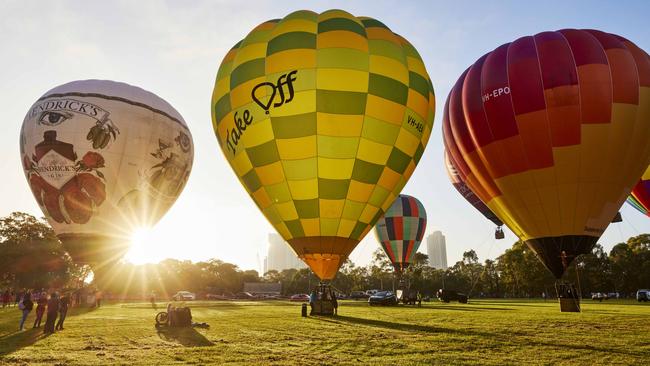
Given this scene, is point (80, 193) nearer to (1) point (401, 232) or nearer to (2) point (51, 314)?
(2) point (51, 314)

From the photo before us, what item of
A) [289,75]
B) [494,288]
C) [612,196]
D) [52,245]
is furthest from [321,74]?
[494,288]

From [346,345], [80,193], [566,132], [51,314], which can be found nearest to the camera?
[346,345]

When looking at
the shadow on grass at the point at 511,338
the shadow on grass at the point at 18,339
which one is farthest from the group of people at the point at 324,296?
→ the shadow on grass at the point at 18,339

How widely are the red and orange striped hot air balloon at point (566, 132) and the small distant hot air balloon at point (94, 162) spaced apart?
56.6ft

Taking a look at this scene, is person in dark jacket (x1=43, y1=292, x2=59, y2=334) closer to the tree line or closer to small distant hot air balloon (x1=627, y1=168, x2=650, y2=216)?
the tree line

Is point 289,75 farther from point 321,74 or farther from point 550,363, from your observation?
point 550,363

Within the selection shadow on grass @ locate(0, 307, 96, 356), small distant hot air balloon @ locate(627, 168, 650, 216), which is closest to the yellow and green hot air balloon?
shadow on grass @ locate(0, 307, 96, 356)

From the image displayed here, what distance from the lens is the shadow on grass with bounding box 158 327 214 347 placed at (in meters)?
9.97

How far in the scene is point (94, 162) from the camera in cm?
2186

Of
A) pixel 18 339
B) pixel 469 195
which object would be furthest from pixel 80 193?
pixel 469 195

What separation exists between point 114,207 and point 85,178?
1989 mm

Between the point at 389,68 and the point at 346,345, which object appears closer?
the point at 346,345

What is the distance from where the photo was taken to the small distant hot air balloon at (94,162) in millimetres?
21844

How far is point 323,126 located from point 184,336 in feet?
23.8
